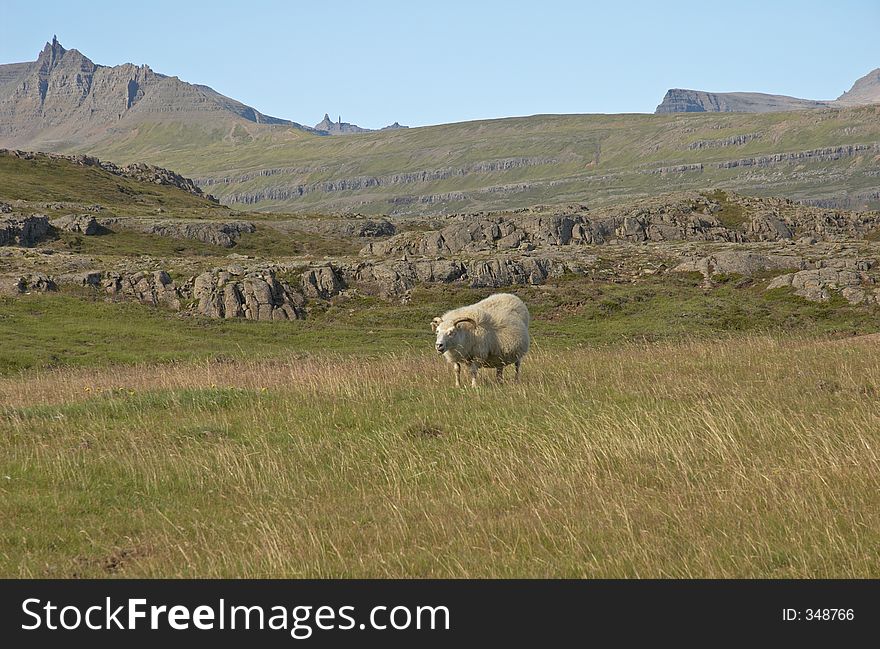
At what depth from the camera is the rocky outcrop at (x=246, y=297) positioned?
188 ft

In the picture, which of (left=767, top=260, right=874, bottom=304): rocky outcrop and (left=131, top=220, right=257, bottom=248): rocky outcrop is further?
(left=131, top=220, right=257, bottom=248): rocky outcrop

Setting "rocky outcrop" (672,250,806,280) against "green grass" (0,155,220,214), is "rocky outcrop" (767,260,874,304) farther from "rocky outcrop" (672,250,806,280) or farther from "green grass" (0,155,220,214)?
"green grass" (0,155,220,214)

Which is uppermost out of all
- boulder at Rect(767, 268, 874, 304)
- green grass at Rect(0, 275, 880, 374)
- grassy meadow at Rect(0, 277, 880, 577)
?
grassy meadow at Rect(0, 277, 880, 577)

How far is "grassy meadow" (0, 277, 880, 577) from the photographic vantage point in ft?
27.0

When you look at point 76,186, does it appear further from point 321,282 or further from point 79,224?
point 321,282

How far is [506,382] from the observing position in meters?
20.7

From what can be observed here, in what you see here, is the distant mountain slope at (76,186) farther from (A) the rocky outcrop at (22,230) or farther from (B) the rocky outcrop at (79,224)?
(A) the rocky outcrop at (22,230)

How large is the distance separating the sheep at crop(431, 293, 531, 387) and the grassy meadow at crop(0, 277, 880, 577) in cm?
81

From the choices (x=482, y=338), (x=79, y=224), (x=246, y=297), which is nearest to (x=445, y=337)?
(x=482, y=338)

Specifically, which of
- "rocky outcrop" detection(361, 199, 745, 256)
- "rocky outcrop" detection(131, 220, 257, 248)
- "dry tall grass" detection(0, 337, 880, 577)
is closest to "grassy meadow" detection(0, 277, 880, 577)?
"dry tall grass" detection(0, 337, 880, 577)

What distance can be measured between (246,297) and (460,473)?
49169mm

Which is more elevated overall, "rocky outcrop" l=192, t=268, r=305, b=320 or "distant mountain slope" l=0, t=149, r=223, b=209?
"distant mountain slope" l=0, t=149, r=223, b=209

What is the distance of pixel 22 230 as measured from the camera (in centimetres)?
9756

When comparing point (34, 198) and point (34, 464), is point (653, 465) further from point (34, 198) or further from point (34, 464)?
point (34, 198)
